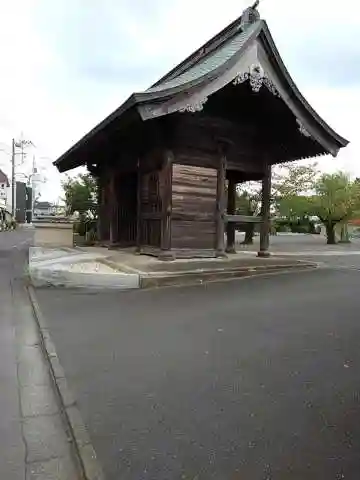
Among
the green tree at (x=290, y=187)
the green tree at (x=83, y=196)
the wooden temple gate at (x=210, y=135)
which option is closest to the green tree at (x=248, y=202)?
the green tree at (x=290, y=187)

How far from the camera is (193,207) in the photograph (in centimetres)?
1030

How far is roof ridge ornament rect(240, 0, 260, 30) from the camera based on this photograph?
9977mm

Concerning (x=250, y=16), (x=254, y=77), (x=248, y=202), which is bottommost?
(x=248, y=202)

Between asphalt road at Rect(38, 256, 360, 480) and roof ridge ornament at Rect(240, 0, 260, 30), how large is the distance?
A: 6.45m

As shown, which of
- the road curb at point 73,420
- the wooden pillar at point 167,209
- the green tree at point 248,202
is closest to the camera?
the road curb at point 73,420

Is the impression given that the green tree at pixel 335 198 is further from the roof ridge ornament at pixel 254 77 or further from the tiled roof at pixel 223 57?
the roof ridge ornament at pixel 254 77

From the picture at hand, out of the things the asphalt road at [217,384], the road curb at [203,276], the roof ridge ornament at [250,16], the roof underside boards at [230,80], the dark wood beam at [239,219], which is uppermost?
A: the roof ridge ornament at [250,16]

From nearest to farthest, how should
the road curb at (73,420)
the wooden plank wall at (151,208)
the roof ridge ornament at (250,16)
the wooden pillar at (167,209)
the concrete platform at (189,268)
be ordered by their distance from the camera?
the road curb at (73,420) → the concrete platform at (189,268) → the wooden pillar at (167,209) → the roof ridge ornament at (250,16) → the wooden plank wall at (151,208)

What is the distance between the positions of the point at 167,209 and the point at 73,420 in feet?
23.4

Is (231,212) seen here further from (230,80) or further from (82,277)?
(82,277)

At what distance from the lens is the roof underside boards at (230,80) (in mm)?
8234

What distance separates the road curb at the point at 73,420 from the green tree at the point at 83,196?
18168mm

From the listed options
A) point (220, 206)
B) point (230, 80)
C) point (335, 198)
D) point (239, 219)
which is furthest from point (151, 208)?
point (335, 198)

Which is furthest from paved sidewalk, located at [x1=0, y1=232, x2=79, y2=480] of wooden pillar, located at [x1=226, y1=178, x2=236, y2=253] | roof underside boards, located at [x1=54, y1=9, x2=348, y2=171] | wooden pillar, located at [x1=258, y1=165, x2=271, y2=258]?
wooden pillar, located at [x1=226, y1=178, x2=236, y2=253]
